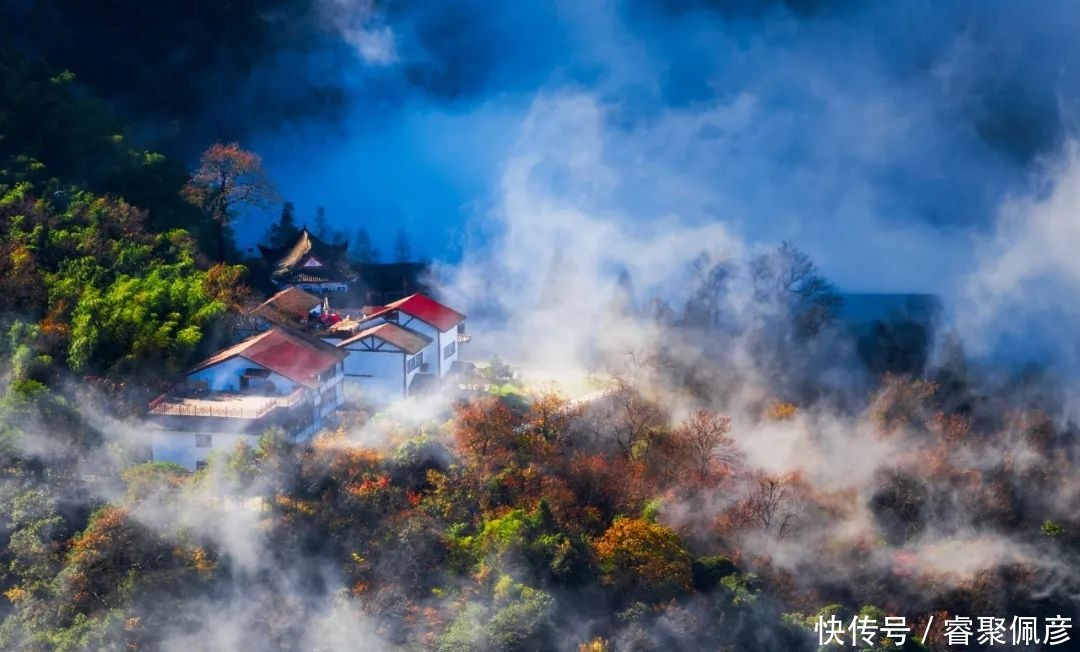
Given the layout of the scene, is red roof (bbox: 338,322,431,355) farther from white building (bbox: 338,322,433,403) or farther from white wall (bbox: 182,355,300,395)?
white wall (bbox: 182,355,300,395)

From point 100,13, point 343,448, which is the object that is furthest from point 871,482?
point 100,13

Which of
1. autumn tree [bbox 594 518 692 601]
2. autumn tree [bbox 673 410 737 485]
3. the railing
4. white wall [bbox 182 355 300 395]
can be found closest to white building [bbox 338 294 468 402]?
white wall [bbox 182 355 300 395]

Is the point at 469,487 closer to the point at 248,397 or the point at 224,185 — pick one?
the point at 248,397

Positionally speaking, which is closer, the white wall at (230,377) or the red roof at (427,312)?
the white wall at (230,377)

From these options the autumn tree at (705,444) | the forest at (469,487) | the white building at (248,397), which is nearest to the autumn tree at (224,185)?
the forest at (469,487)

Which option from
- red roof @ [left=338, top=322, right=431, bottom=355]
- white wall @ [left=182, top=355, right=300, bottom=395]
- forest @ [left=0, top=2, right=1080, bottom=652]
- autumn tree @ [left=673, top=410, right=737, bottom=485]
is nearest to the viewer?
forest @ [left=0, top=2, right=1080, bottom=652]

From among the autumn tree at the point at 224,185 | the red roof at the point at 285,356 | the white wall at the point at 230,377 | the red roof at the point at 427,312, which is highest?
the autumn tree at the point at 224,185

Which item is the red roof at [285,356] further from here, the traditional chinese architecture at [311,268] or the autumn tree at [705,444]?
the autumn tree at [705,444]

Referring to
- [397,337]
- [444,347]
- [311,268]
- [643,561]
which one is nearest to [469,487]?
[643,561]
